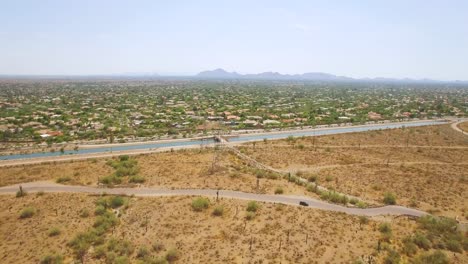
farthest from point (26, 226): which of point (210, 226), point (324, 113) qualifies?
point (324, 113)

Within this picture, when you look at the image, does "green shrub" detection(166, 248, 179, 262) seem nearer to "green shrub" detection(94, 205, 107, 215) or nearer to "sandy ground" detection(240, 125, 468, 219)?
"green shrub" detection(94, 205, 107, 215)

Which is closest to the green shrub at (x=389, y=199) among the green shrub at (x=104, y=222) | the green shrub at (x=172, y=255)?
the green shrub at (x=172, y=255)

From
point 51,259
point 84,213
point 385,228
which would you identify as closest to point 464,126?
point 385,228

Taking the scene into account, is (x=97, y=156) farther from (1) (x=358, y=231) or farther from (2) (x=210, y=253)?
(1) (x=358, y=231)

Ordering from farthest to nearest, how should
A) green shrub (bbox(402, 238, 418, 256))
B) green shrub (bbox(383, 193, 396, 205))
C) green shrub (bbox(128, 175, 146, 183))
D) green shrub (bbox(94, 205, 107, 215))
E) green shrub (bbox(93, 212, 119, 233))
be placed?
green shrub (bbox(128, 175, 146, 183)) < green shrub (bbox(383, 193, 396, 205)) < green shrub (bbox(94, 205, 107, 215)) < green shrub (bbox(93, 212, 119, 233)) < green shrub (bbox(402, 238, 418, 256))

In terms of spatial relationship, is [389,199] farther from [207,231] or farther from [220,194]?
[207,231]

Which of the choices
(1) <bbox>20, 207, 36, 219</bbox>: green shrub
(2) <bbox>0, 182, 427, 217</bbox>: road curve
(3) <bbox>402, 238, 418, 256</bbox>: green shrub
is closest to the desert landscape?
(3) <bbox>402, 238, 418, 256</bbox>: green shrub
